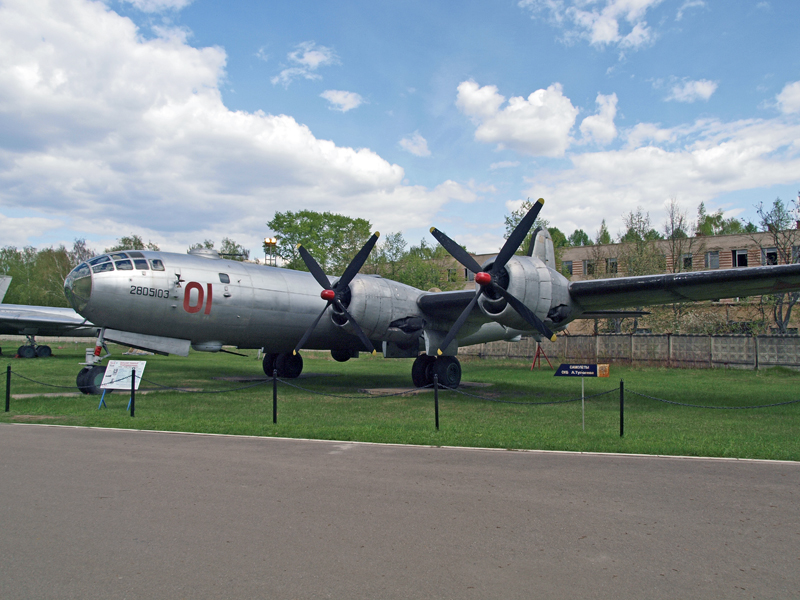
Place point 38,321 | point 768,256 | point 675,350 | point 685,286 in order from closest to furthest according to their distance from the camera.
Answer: point 685,286 → point 675,350 → point 38,321 → point 768,256

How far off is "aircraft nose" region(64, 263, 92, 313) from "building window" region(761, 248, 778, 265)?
4715cm

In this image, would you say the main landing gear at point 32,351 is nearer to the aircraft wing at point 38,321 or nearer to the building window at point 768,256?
the aircraft wing at point 38,321

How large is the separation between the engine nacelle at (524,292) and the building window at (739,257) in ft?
129

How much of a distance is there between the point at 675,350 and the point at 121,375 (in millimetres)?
26711

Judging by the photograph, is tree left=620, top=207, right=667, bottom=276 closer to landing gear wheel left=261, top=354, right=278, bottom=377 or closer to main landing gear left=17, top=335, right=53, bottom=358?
landing gear wheel left=261, top=354, right=278, bottom=377

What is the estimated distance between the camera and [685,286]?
14.3 meters

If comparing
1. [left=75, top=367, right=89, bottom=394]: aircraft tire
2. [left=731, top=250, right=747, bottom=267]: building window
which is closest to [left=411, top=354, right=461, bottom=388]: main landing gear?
[left=75, top=367, right=89, bottom=394]: aircraft tire

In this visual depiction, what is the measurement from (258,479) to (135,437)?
410 centimetres

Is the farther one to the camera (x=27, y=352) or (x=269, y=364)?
(x=27, y=352)

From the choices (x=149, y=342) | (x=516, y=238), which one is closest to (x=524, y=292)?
(x=516, y=238)

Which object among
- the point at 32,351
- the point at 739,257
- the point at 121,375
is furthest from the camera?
the point at 739,257

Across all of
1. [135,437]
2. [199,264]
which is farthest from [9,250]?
[135,437]

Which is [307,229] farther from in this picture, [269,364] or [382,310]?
[382,310]

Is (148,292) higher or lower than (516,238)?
lower
